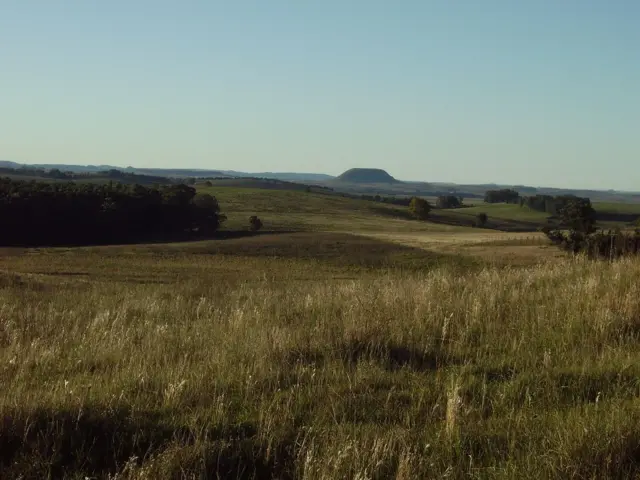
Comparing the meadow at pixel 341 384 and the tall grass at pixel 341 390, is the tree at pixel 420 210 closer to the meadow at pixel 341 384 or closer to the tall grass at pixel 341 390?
the meadow at pixel 341 384

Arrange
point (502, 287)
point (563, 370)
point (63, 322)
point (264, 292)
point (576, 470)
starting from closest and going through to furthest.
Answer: point (576, 470) → point (563, 370) → point (63, 322) → point (502, 287) → point (264, 292)

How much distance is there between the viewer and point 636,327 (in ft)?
21.7

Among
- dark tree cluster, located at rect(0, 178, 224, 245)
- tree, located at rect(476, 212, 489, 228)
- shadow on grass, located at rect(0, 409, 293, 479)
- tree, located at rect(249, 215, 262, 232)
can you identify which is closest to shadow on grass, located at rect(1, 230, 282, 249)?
dark tree cluster, located at rect(0, 178, 224, 245)

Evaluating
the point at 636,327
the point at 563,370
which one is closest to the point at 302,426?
the point at 563,370

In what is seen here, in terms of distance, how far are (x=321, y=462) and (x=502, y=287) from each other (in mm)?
5710

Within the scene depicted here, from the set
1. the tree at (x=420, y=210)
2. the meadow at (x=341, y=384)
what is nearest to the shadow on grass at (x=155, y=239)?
the tree at (x=420, y=210)

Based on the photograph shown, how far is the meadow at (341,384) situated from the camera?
147 inches

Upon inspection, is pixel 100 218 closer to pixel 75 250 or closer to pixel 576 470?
pixel 75 250

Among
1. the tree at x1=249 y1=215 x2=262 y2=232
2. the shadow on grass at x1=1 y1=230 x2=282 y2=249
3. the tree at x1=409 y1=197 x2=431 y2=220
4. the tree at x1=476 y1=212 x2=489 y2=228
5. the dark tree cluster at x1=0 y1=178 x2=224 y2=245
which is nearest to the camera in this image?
the shadow on grass at x1=1 y1=230 x2=282 y2=249

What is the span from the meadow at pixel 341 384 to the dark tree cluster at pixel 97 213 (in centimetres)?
8143

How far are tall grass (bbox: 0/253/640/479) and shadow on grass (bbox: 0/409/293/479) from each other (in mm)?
12

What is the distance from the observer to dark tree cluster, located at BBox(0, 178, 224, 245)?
83875 mm

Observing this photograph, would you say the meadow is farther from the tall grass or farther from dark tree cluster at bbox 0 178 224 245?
dark tree cluster at bbox 0 178 224 245

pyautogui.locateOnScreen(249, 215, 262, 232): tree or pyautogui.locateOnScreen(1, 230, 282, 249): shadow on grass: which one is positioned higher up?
pyautogui.locateOnScreen(249, 215, 262, 232): tree
